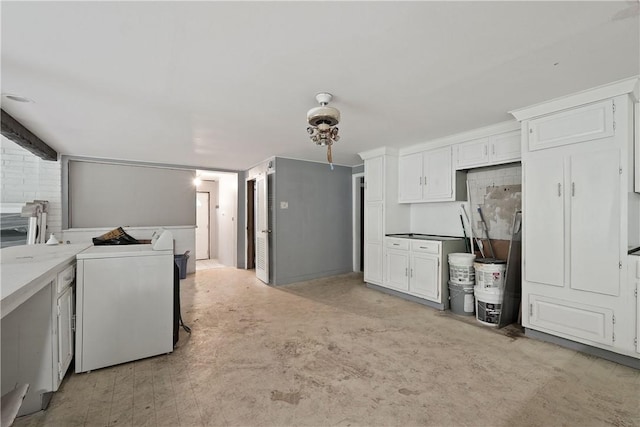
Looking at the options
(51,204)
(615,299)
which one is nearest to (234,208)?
(51,204)

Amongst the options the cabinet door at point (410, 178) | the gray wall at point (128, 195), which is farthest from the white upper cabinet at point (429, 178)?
the gray wall at point (128, 195)

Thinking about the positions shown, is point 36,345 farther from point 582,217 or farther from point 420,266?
point 582,217

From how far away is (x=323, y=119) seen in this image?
8.07ft

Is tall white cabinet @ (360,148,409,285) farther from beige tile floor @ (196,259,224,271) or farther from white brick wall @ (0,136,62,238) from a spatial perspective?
white brick wall @ (0,136,62,238)

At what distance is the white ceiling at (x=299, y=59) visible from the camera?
149 cm

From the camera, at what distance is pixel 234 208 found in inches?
255

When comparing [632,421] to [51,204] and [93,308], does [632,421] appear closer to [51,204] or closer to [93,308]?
[93,308]

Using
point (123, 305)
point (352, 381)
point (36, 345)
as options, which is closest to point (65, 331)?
point (36, 345)

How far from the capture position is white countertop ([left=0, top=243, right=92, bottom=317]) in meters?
1.22

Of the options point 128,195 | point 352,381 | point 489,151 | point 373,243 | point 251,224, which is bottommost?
point 352,381

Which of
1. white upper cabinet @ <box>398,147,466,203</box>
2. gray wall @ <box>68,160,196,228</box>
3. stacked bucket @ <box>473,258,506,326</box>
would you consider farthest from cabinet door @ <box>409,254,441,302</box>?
gray wall @ <box>68,160,196,228</box>

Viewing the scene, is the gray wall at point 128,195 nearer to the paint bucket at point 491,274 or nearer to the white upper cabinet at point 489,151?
the white upper cabinet at point 489,151

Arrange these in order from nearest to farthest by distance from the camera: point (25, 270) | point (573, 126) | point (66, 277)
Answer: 1. point (25, 270)
2. point (66, 277)
3. point (573, 126)

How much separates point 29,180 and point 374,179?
547 centimetres
